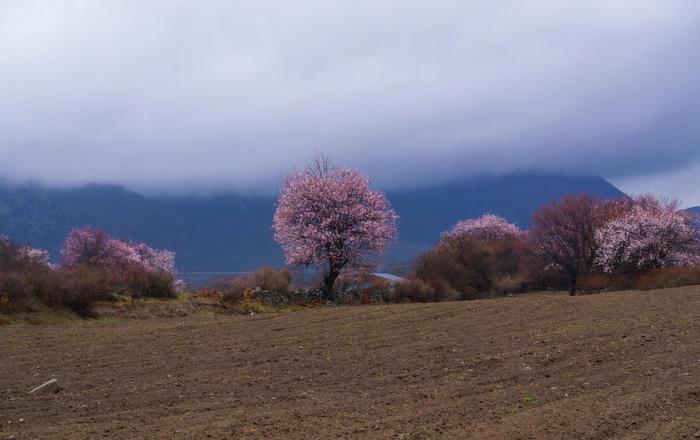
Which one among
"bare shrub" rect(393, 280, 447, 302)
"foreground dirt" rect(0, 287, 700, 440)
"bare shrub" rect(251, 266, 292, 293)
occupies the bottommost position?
"foreground dirt" rect(0, 287, 700, 440)

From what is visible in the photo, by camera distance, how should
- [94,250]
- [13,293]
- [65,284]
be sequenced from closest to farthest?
[13,293] → [65,284] → [94,250]

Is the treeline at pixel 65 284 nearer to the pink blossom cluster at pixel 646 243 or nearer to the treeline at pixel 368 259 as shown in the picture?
the treeline at pixel 368 259

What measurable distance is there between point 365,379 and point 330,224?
65.9 ft

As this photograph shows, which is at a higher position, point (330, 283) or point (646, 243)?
point (646, 243)

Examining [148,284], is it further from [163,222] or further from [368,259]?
[163,222]

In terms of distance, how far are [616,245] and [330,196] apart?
2092cm

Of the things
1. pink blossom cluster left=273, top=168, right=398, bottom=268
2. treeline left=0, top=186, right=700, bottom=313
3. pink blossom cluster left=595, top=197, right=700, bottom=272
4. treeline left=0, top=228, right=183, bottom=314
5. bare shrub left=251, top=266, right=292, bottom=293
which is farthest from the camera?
pink blossom cluster left=595, top=197, right=700, bottom=272

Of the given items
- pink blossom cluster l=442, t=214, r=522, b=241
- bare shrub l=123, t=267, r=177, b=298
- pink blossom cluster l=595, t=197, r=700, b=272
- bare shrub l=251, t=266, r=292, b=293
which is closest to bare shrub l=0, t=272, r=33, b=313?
bare shrub l=123, t=267, r=177, b=298

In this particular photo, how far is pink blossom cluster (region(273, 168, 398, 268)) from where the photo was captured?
30.0 meters

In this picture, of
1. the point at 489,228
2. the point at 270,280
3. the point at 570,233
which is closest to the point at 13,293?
the point at 270,280

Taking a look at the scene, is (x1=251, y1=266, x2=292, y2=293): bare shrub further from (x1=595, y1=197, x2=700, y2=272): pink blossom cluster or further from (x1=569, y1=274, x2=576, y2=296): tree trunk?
(x1=595, y1=197, x2=700, y2=272): pink blossom cluster

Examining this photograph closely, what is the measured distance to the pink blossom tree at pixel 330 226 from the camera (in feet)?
98.5

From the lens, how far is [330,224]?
98.5ft

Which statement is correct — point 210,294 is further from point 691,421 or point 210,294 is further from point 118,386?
point 691,421
